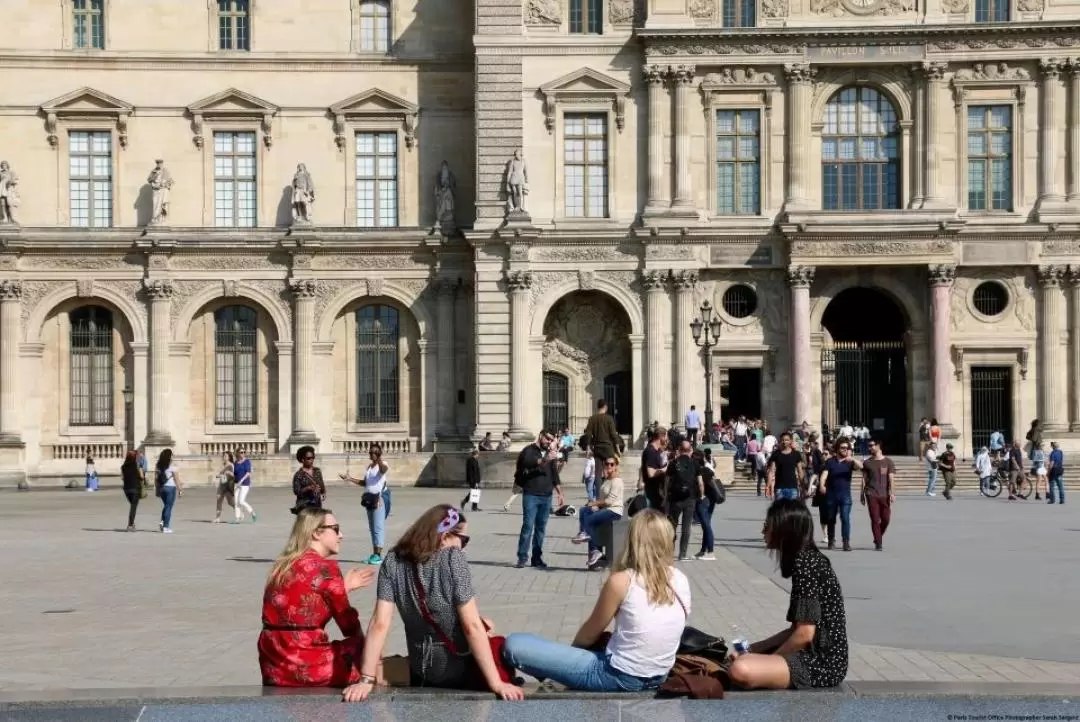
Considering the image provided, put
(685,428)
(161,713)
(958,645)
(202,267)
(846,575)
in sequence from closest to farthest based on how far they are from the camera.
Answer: (161,713)
(958,645)
(846,575)
(685,428)
(202,267)

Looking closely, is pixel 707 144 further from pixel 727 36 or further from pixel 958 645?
pixel 958 645

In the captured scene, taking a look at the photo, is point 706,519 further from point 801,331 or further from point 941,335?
point 941,335

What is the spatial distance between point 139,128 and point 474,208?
35.7ft

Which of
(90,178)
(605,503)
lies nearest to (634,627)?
(605,503)

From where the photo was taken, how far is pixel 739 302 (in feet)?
172

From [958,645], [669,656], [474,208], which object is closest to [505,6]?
[474,208]

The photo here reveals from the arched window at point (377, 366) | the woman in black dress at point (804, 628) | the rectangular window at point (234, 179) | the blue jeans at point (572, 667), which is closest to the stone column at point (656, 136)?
the arched window at point (377, 366)

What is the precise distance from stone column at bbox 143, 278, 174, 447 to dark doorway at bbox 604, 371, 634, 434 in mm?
13819

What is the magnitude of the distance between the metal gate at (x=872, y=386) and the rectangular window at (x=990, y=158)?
5132 millimetres

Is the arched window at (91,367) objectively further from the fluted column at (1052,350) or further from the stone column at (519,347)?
the fluted column at (1052,350)

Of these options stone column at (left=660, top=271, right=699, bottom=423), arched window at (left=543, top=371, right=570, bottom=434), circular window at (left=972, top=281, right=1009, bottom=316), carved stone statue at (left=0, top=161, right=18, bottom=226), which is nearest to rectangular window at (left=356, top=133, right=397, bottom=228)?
arched window at (left=543, top=371, right=570, bottom=434)

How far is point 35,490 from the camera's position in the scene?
172ft

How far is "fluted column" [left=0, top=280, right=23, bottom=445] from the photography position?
53.0m

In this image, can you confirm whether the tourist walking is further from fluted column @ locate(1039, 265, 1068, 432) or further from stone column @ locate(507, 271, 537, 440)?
fluted column @ locate(1039, 265, 1068, 432)
